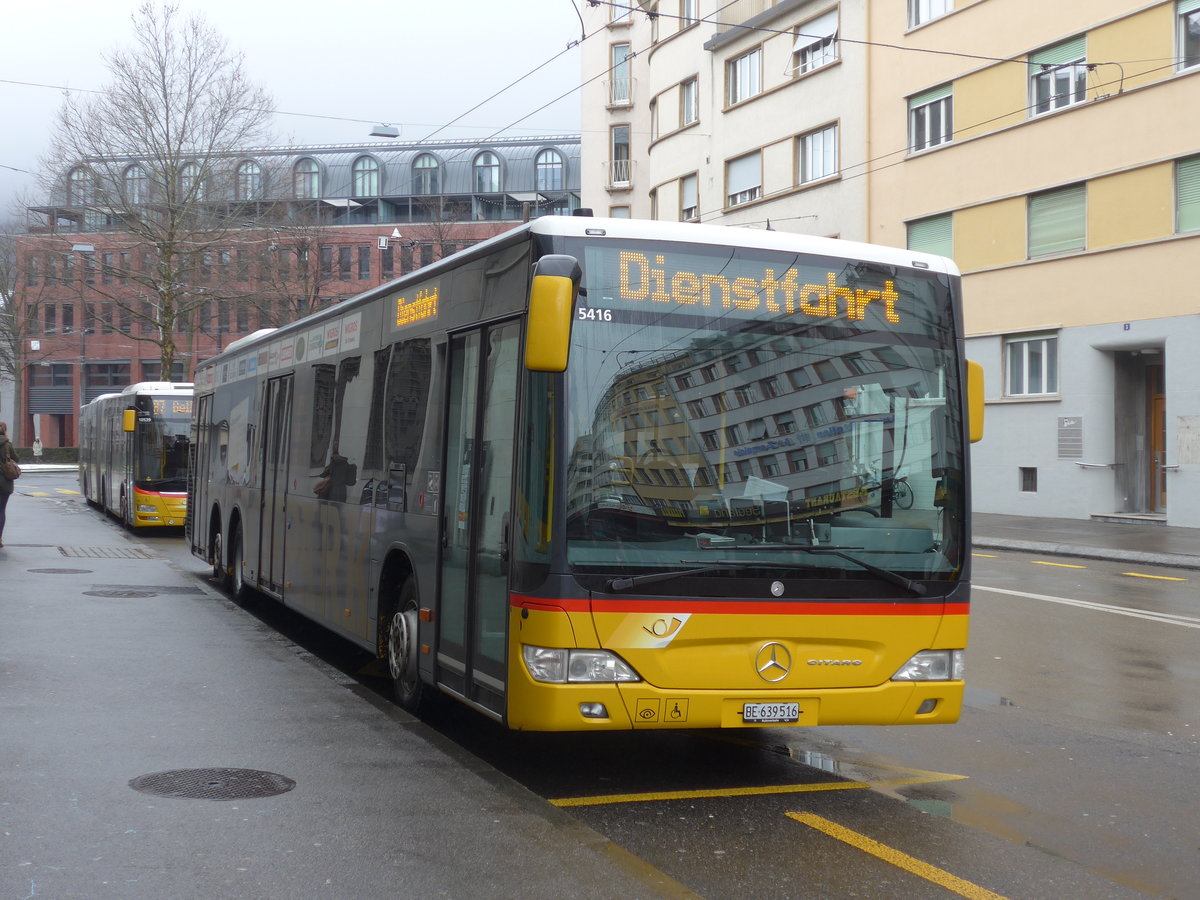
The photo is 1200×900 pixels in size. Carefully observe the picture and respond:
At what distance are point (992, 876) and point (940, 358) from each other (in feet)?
8.40

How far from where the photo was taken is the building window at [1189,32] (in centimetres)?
2414

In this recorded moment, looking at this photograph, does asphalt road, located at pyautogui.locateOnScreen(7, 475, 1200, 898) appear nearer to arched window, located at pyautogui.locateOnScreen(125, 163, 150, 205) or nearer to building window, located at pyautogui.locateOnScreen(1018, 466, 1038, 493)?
building window, located at pyautogui.locateOnScreen(1018, 466, 1038, 493)

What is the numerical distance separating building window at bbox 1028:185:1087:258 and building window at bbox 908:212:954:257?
2.41 metres

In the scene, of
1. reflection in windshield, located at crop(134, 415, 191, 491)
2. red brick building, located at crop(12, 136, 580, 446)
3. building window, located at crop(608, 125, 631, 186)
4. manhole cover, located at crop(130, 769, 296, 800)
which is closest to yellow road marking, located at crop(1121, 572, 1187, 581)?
manhole cover, located at crop(130, 769, 296, 800)

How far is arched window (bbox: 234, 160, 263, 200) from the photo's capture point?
44812 mm

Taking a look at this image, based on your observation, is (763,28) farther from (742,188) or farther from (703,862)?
(703,862)

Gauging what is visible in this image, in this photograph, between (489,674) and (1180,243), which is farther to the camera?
(1180,243)

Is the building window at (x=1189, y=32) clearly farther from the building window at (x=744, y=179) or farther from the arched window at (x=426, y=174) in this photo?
the arched window at (x=426, y=174)

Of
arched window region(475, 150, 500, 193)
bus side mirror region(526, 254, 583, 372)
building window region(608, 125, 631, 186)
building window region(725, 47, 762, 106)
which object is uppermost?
arched window region(475, 150, 500, 193)

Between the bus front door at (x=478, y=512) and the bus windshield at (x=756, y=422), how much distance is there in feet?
1.79

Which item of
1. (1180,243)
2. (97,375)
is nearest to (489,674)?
(1180,243)

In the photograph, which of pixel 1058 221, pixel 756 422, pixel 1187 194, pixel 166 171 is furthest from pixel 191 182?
pixel 756 422

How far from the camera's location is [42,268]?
161ft

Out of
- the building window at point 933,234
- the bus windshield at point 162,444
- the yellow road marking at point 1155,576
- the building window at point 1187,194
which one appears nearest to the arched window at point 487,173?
the building window at point 933,234
